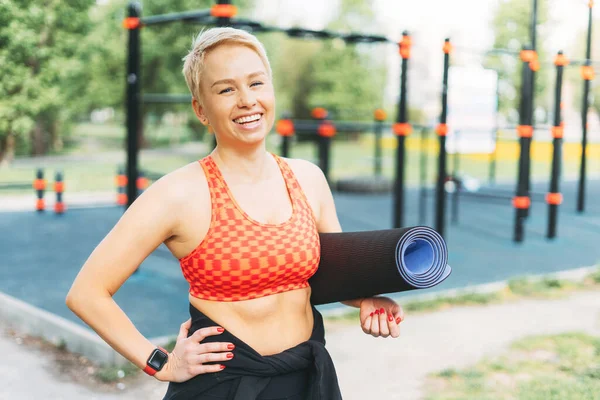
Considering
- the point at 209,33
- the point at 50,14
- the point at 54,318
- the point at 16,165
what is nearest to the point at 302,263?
the point at 209,33

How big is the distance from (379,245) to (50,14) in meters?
3.93

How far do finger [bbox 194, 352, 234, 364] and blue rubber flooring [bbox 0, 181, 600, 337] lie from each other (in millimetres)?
2978

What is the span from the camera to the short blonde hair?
155 centimetres

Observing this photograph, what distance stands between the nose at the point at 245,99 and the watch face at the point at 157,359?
22.7 inches

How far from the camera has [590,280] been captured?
616 cm

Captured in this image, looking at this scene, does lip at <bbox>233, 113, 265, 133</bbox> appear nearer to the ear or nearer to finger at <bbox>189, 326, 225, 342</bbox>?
the ear

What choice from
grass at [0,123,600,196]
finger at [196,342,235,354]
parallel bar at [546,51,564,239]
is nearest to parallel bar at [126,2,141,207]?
grass at [0,123,600,196]

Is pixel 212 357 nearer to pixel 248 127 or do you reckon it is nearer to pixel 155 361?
pixel 155 361

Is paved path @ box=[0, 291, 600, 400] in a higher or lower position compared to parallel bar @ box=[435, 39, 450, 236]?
lower

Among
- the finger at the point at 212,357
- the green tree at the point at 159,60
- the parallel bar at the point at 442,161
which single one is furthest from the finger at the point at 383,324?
the green tree at the point at 159,60

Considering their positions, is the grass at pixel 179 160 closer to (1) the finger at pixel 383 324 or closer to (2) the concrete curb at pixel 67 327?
(2) the concrete curb at pixel 67 327

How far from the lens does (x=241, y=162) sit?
64.2 inches

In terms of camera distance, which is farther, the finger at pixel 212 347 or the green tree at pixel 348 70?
the green tree at pixel 348 70

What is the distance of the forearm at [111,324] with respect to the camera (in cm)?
148
